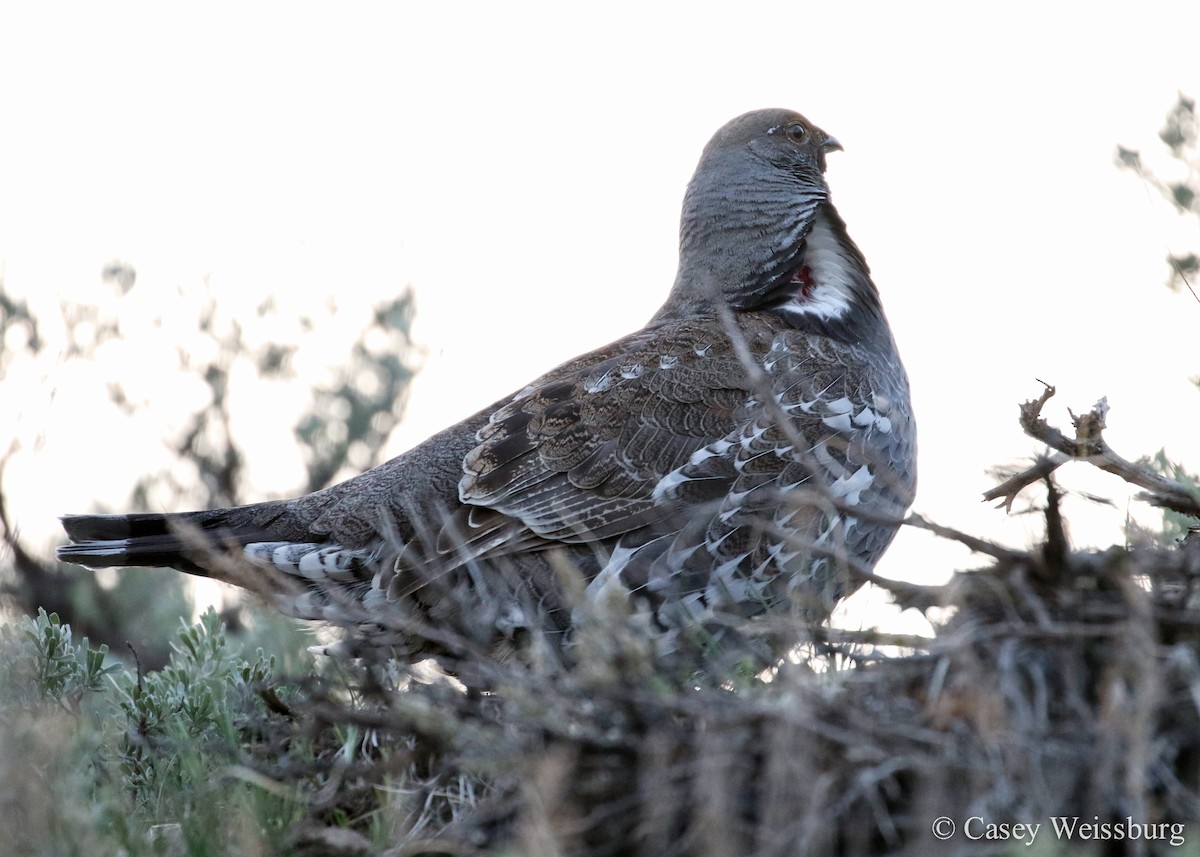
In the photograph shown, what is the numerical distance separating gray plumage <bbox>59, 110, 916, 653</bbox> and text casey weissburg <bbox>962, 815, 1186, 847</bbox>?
6.54 ft

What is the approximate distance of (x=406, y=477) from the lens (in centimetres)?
527

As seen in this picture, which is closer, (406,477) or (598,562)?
(598,562)

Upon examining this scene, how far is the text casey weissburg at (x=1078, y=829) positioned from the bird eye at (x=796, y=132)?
14.6ft

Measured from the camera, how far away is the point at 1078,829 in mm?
2379

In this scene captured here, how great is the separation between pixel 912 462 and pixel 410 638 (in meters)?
2.16

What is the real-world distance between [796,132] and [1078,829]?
14.8 ft

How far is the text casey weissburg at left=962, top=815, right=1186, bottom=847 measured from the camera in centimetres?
233

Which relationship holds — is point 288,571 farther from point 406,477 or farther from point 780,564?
point 780,564

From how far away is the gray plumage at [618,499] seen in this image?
15.5 ft

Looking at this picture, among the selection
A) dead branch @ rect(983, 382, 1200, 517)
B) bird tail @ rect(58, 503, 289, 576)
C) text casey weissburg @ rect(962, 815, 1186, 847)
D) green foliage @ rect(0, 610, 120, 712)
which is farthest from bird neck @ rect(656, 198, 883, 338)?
text casey weissburg @ rect(962, 815, 1186, 847)

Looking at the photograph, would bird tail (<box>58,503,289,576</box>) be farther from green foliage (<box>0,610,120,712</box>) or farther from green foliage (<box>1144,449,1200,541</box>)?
green foliage (<box>1144,449,1200,541</box>)

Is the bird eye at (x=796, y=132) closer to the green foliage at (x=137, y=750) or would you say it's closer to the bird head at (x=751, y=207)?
the bird head at (x=751, y=207)

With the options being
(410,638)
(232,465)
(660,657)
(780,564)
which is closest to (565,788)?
(660,657)

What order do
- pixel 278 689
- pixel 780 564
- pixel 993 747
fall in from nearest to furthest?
pixel 993 747 < pixel 278 689 < pixel 780 564
